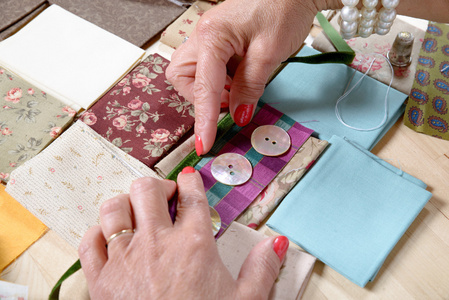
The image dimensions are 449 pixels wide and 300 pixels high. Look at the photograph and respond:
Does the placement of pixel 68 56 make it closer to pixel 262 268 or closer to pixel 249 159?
pixel 249 159

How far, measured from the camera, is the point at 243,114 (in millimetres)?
1069

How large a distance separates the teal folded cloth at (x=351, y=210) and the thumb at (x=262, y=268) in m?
0.08

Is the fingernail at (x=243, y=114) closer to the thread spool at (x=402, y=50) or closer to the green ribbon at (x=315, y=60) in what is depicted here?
the green ribbon at (x=315, y=60)

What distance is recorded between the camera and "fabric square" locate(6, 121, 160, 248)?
97 cm

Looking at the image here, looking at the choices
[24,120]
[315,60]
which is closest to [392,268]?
[315,60]

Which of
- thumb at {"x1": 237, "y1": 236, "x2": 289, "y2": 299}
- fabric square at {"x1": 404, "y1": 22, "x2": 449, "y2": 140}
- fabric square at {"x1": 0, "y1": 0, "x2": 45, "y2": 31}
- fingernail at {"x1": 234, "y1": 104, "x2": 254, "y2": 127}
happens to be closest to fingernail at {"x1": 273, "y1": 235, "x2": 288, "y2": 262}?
thumb at {"x1": 237, "y1": 236, "x2": 289, "y2": 299}

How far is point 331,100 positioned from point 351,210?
38 centimetres

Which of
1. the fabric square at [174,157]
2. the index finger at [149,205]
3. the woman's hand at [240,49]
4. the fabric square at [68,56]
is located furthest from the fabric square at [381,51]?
the index finger at [149,205]

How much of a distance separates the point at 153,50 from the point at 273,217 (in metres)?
0.81

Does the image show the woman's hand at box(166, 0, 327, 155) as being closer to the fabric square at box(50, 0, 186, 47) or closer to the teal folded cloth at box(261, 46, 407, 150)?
the teal folded cloth at box(261, 46, 407, 150)

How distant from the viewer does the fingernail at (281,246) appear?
85cm

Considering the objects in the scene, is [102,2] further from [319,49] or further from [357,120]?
[357,120]

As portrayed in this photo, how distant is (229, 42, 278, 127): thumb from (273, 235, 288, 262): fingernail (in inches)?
14.7

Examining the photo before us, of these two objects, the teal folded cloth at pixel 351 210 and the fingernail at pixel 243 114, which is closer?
the teal folded cloth at pixel 351 210
